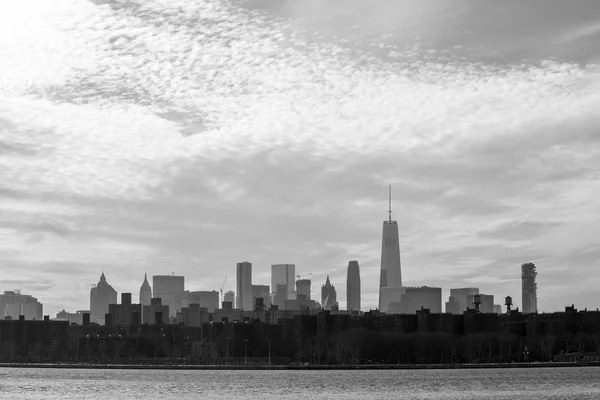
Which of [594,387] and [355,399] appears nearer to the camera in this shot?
[355,399]

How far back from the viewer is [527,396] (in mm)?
167125

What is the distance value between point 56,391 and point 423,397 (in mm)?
63846

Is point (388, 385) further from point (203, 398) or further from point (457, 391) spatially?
point (203, 398)

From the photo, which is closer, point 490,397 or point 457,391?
point 490,397

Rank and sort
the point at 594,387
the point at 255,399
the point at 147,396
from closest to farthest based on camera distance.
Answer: the point at 255,399
the point at 147,396
the point at 594,387

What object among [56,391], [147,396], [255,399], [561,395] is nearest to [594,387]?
[561,395]

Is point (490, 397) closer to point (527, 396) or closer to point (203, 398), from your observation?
point (527, 396)

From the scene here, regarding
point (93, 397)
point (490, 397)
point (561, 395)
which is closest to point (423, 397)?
point (490, 397)

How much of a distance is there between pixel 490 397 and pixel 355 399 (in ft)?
65.2

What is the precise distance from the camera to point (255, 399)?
Result: 164 m

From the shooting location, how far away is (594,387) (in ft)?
614

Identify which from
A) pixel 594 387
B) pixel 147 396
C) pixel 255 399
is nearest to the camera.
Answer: pixel 255 399

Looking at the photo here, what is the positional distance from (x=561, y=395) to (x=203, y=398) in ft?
174

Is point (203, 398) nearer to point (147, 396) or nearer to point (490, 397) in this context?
point (147, 396)
